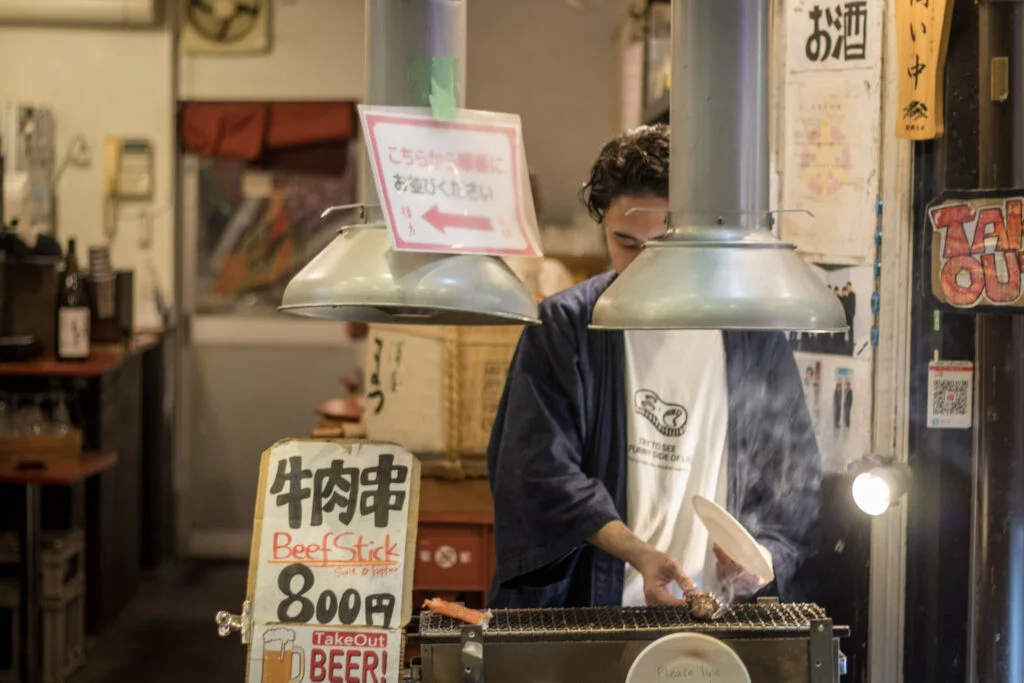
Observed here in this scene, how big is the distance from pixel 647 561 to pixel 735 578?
0.14m

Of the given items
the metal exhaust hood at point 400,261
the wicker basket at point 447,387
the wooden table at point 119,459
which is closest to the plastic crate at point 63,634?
the wooden table at point 119,459

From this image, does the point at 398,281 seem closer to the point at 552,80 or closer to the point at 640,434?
the point at 640,434

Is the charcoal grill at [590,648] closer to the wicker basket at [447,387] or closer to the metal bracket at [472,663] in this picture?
the metal bracket at [472,663]

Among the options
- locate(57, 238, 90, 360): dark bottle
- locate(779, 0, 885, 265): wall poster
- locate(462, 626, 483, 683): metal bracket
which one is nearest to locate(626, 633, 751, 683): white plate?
locate(462, 626, 483, 683): metal bracket

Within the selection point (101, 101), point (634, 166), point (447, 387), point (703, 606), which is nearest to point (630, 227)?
point (634, 166)

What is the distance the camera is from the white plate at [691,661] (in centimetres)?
145

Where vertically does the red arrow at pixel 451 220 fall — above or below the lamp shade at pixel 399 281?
above

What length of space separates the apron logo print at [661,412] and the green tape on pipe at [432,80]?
3.07ft

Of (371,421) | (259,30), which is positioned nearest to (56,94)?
(259,30)

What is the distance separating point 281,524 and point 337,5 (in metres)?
5.23

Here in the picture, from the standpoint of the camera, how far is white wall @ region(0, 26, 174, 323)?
6234 millimetres

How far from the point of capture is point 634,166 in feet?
6.88

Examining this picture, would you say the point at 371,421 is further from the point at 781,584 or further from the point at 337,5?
the point at 337,5

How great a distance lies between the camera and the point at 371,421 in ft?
12.6
